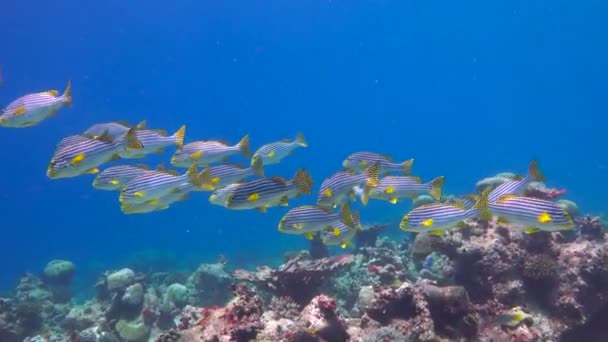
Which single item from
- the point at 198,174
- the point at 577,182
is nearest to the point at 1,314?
the point at 198,174

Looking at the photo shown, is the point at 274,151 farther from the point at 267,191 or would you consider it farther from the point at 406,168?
the point at 267,191

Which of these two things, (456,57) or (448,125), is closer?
(456,57)

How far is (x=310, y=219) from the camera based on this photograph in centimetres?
765

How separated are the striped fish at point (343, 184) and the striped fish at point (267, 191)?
41.9 inches

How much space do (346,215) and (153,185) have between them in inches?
125

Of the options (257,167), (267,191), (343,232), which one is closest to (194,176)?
(267,191)

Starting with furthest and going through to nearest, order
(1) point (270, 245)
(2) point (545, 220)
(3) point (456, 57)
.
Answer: (3) point (456, 57), (1) point (270, 245), (2) point (545, 220)

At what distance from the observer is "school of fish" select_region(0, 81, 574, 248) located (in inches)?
258

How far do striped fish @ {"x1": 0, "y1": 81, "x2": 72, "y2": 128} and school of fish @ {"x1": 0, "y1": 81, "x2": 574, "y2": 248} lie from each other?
15mm

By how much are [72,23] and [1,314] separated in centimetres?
8550

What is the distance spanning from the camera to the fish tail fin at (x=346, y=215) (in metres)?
7.63

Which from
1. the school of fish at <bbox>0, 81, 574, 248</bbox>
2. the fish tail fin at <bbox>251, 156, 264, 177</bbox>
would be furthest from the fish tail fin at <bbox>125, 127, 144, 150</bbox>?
the fish tail fin at <bbox>251, 156, 264, 177</bbox>

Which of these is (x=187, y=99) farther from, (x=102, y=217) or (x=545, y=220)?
(x=545, y=220)

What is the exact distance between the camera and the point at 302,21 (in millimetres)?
119000
